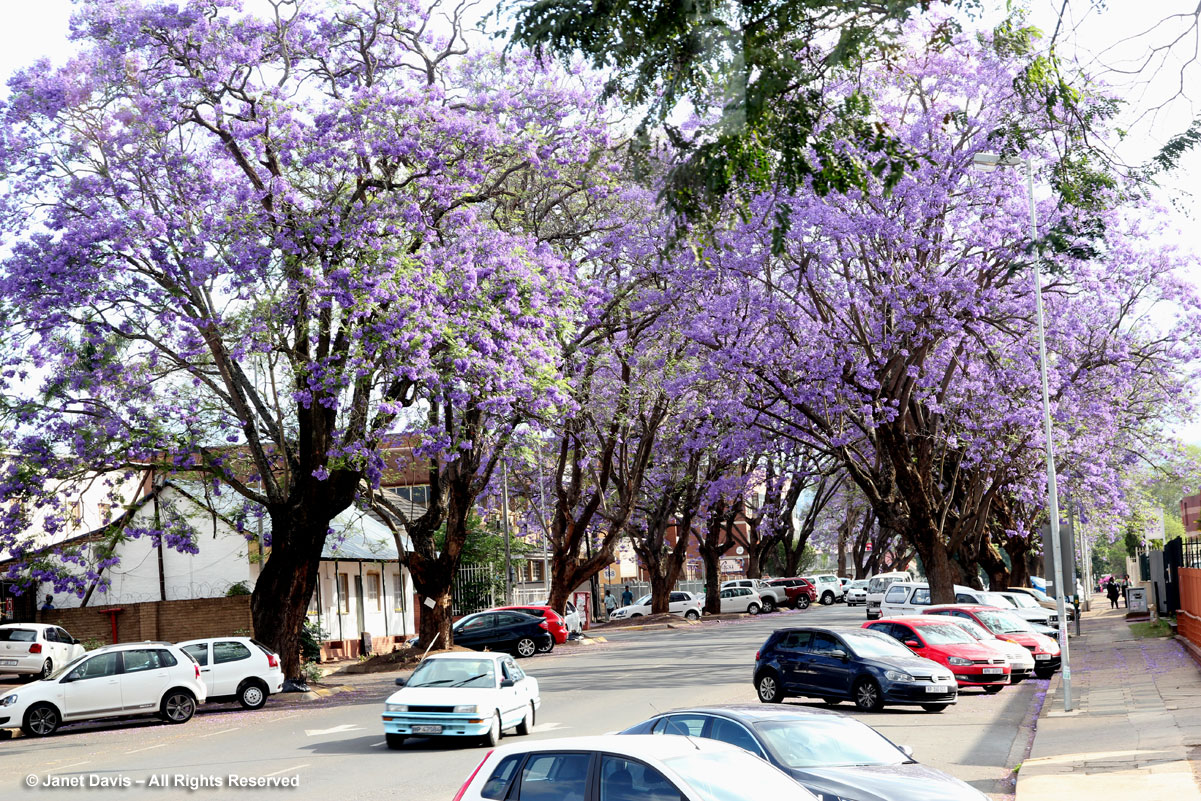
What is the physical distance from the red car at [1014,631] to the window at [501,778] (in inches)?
800

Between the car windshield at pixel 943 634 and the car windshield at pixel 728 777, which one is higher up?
the car windshield at pixel 728 777

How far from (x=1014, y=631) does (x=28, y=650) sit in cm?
2401

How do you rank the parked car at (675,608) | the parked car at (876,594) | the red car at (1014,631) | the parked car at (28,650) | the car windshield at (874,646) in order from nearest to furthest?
the car windshield at (874,646) → the red car at (1014,631) → the parked car at (28,650) → the parked car at (876,594) → the parked car at (675,608)

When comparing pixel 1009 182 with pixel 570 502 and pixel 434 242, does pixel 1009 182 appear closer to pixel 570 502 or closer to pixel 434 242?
pixel 434 242

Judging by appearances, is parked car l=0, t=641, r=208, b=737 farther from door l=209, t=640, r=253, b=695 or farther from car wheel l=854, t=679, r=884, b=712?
car wheel l=854, t=679, r=884, b=712

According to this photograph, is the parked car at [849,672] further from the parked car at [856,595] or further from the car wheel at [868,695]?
the parked car at [856,595]

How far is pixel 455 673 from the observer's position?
17.8 m

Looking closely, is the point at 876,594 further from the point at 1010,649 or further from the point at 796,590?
the point at 1010,649

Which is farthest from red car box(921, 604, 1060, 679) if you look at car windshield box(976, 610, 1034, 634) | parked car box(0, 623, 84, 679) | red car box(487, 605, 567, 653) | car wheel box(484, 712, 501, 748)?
parked car box(0, 623, 84, 679)

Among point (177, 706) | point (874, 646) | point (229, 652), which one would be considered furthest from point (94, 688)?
point (874, 646)

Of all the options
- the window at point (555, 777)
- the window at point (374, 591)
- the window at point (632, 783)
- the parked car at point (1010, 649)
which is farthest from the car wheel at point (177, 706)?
the window at point (374, 591)

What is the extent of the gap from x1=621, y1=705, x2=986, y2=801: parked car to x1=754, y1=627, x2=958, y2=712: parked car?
928 centimetres

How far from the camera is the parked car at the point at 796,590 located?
6606cm

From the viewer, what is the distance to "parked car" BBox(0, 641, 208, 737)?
20172 millimetres
